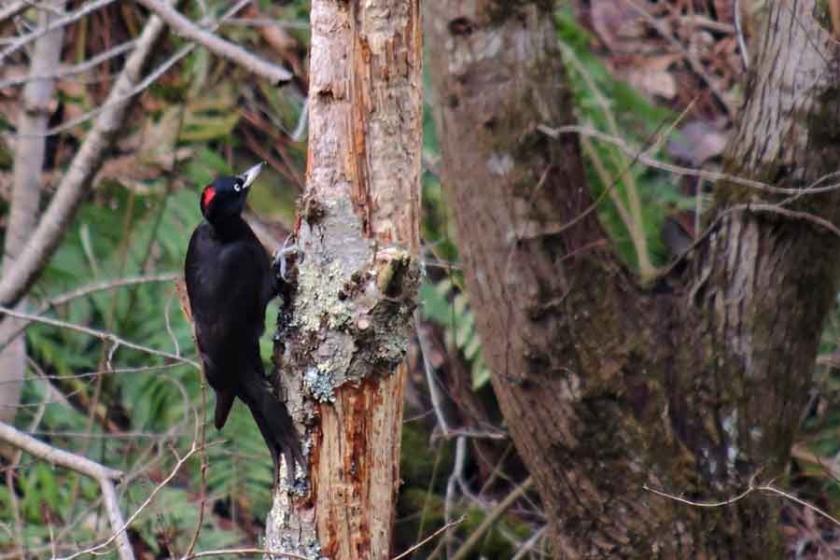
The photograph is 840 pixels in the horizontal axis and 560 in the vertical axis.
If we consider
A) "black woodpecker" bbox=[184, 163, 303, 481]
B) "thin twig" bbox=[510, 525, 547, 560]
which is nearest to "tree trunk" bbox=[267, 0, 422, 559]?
"black woodpecker" bbox=[184, 163, 303, 481]

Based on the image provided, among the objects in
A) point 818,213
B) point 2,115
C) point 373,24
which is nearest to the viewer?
point 373,24

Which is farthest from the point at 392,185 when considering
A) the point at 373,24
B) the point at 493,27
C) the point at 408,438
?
the point at 408,438

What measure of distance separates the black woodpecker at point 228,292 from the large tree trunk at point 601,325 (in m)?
0.87

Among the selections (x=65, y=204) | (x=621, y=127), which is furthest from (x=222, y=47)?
(x=621, y=127)

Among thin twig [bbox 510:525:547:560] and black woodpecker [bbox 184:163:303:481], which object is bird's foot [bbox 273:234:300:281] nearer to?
black woodpecker [bbox 184:163:303:481]

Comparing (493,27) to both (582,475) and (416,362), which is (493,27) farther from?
(416,362)

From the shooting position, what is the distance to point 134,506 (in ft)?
17.4

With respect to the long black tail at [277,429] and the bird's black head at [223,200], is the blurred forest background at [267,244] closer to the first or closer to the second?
the bird's black head at [223,200]

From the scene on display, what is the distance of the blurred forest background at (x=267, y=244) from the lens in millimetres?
A: 5605

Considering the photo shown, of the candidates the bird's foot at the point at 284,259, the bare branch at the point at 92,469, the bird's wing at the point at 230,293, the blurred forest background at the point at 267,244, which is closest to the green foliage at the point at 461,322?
the blurred forest background at the point at 267,244

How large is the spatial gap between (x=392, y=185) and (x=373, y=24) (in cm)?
38

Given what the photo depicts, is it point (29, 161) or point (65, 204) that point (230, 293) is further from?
point (29, 161)

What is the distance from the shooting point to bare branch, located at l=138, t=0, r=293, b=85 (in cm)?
320

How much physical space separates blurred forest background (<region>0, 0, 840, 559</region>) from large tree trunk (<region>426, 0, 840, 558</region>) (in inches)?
29.4
